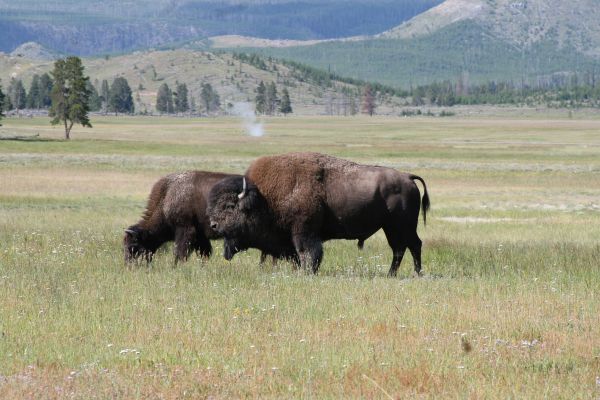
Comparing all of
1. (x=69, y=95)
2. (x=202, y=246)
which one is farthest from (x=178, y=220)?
(x=69, y=95)

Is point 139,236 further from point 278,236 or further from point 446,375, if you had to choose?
point 446,375

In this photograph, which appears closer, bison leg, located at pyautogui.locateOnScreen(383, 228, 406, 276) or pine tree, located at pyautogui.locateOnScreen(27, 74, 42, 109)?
bison leg, located at pyautogui.locateOnScreen(383, 228, 406, 276)

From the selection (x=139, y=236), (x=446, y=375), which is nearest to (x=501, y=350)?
(x=446, y=375)

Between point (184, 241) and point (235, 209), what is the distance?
4.40 feet

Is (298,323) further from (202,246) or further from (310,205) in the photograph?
(202,246)

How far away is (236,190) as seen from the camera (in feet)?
46.3

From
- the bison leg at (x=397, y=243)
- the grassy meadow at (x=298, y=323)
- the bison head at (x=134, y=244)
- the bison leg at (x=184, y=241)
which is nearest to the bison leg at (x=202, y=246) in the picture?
the bison leg at (x=184, y=241)

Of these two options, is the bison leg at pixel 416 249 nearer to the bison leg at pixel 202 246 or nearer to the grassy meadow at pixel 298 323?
the grassy meadow at pixel 298 323

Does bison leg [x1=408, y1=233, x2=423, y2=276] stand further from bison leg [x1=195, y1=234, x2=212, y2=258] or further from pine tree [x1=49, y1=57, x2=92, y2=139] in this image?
pine tree [x1=49, y1=57, x2=92, y2=139]

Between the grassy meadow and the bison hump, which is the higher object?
the bison hump

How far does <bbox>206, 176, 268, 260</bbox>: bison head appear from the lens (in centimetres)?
1405

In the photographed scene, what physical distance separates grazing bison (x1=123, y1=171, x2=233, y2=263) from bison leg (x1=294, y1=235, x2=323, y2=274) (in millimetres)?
1516

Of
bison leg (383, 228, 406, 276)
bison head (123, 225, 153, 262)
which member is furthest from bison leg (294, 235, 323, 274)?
bison head (123, 225, 153, 262)

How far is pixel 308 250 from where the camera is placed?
14062 millimetres
